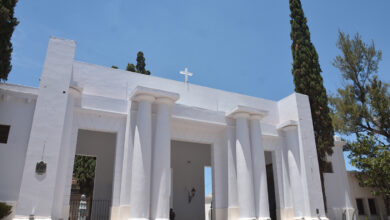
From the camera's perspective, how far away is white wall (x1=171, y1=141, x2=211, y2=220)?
16.2 meters

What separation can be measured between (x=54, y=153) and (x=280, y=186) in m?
9.74

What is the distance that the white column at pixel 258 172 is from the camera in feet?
41.1

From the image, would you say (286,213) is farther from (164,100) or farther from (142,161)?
(164,100)

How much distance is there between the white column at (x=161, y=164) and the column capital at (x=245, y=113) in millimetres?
3037

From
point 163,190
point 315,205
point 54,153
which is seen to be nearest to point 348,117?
point 315,205

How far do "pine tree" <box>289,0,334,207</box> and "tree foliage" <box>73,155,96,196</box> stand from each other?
1455 centimetres

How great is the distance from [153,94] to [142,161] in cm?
248

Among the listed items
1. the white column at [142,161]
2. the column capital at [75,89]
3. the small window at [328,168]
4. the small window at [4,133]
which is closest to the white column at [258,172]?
the white column at [142,161]

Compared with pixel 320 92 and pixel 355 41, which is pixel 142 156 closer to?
pixel 320 92

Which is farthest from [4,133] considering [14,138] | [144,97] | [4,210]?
[144,97]

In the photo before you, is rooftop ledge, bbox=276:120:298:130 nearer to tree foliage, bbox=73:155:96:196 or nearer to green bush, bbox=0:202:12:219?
green bush, bbox=0:202:12:219

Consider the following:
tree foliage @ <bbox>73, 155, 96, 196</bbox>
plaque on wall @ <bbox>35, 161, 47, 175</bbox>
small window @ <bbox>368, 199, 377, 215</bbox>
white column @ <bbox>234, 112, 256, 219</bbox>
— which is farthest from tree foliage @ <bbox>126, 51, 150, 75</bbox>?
small window @ <bbox>368, 199, 377, 215</bbox>

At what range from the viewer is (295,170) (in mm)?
14195

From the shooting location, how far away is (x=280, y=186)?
14211mm
